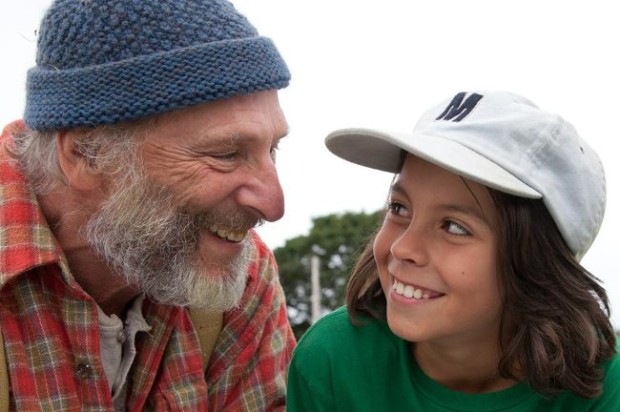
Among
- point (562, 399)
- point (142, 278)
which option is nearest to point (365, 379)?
point (562, 399)

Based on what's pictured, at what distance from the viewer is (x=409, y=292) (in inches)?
95.4

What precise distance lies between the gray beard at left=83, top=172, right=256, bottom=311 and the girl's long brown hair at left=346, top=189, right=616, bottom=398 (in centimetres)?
78

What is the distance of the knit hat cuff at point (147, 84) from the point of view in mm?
2473

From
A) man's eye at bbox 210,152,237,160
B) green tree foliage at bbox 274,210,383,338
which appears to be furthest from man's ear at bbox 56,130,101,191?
green tree foliage at bbox 274,210,383,338

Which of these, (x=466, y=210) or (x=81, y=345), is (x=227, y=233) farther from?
(x=466, y=210)

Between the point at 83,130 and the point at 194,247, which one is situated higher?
the point at 83,130

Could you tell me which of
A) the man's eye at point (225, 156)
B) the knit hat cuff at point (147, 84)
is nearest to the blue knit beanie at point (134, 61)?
the knit hat cuff at point (147, 84)

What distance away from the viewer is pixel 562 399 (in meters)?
2.51

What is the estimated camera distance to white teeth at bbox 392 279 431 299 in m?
2.40

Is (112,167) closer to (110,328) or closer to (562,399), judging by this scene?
(110,328)

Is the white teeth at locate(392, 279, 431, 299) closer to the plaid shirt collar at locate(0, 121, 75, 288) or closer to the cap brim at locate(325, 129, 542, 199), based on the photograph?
the cap brim at locate(325, 129, 542, 199)

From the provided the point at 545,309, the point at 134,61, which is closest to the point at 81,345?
the point at 134,61

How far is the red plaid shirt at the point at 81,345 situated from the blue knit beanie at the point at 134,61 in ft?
1.15

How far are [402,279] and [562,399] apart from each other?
0.58m
